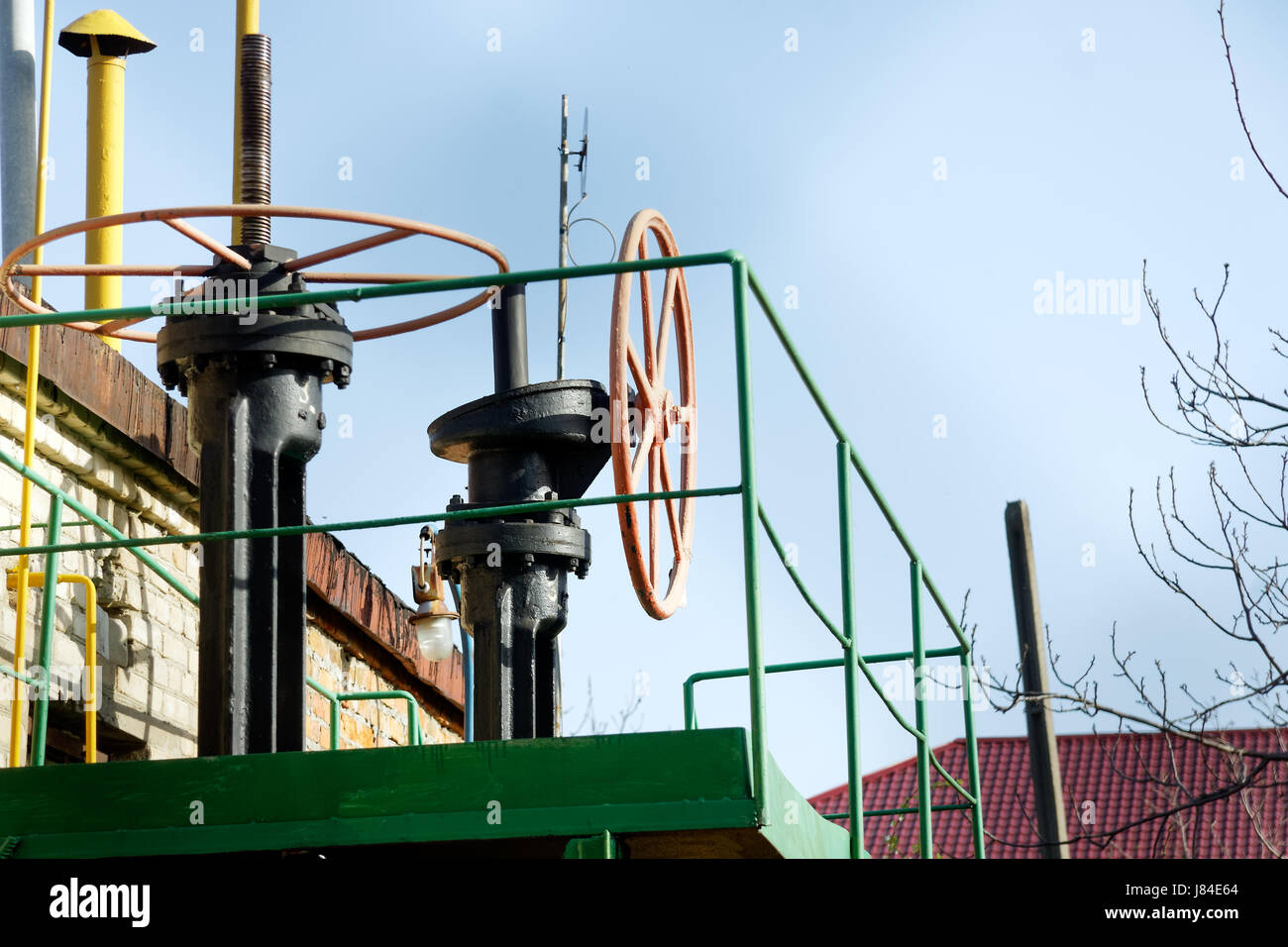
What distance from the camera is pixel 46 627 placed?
6.18m

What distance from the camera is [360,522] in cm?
459

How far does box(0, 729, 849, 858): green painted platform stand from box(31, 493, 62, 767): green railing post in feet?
4.10

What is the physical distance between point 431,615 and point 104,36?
4.46 m

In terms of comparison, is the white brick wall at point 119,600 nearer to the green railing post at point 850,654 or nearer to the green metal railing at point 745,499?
the green metal railing at point 745,499

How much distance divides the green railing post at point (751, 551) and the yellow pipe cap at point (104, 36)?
7.65 metres

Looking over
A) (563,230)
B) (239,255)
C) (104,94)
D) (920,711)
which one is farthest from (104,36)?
(920,711)

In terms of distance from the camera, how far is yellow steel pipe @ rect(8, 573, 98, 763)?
6.52 metres

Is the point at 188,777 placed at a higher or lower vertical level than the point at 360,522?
lower

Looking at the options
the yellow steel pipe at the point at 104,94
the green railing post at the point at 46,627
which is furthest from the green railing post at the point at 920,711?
the yellow steel pipe at the point at 104,94

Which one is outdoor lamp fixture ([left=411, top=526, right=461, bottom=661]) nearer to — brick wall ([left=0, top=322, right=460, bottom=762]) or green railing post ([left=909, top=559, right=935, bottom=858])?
brick wall ([left=0, top=322, right=460, bottom=762])
